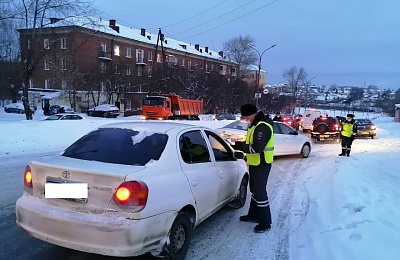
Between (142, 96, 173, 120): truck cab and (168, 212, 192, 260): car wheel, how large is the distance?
24.6 m


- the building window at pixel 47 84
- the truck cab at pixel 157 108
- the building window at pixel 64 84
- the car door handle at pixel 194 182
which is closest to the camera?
the car door handle at pixel 194 182

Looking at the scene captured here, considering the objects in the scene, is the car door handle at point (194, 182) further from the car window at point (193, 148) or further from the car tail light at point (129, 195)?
the car tail light at point (129, 195)

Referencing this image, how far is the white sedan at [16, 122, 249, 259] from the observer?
10.7ft

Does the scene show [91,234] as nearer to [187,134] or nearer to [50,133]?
[187,134]

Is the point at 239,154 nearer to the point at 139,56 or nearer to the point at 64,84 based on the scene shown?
the point at 64,84

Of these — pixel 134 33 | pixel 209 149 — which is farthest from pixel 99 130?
pixel 134 33

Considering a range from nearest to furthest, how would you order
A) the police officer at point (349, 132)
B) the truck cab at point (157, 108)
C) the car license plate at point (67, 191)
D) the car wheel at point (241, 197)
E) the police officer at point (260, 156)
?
the car license plate at point (67, 191) → the police officer at point (260, 156) → the car wheel at point (241, 197) → the police officer at point (349, 132) → the truck cab at point (157, 108)

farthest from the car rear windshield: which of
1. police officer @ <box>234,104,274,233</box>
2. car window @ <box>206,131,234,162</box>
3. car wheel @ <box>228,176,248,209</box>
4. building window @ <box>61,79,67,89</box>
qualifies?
building window @ <box>61,79,67,89</box>

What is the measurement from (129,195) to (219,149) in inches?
92.9

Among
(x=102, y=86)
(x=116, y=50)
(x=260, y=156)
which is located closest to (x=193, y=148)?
(x=260, y=156)

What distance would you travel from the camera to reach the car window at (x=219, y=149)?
5.14 m

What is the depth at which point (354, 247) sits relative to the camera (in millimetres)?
4012

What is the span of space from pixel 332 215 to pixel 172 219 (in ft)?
9.92

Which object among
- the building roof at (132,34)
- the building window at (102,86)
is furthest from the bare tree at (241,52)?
the building window at (102,86)
